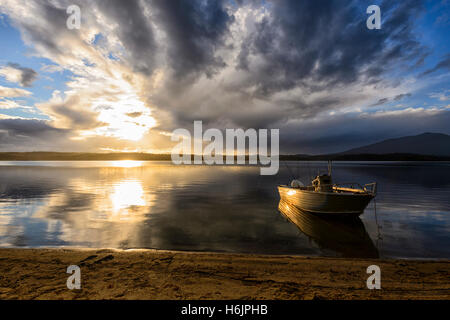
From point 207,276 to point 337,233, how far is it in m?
10.4

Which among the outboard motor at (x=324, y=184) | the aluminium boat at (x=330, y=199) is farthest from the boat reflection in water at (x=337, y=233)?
the outboard motor at (x=324, y=184)

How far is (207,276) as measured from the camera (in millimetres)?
6926

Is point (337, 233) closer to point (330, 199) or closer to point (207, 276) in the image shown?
point (330, 199)

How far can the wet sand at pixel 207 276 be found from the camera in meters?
5.85

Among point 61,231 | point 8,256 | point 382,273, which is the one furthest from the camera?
point 61,231

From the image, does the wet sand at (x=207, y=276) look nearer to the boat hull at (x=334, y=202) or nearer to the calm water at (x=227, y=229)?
the calm water at (x=227, y=229)

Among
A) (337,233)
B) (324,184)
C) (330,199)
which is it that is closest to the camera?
(337,233)

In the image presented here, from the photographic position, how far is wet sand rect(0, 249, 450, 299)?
585 cm

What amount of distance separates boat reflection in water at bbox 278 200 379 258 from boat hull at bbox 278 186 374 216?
755 mm

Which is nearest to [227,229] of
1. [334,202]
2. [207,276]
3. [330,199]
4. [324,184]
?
[207,276]

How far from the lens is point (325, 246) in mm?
11172

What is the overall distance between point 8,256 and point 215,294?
901cm
